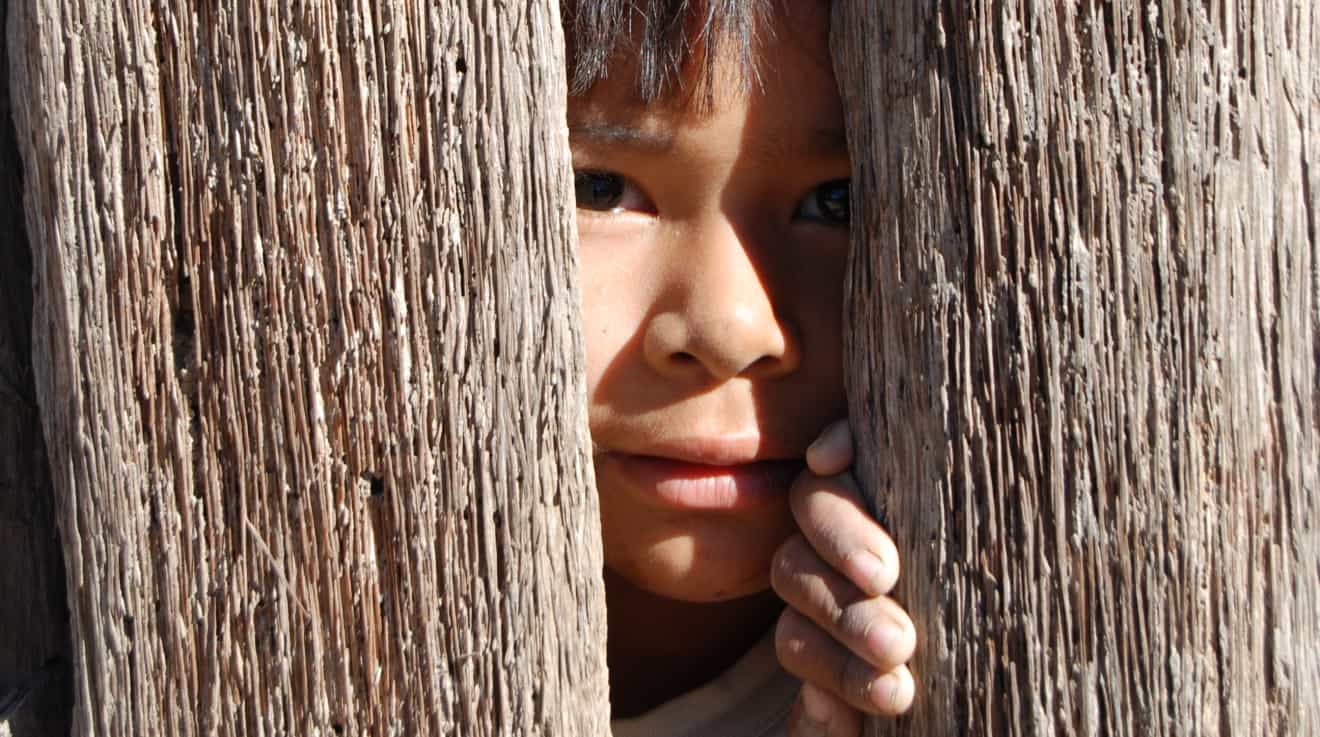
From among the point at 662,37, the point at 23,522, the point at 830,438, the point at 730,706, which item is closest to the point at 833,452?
the point at 830,438

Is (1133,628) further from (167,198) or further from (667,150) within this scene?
(167,198)

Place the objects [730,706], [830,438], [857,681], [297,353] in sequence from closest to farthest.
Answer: [297,353], [857,681], [830,438], [730,706]

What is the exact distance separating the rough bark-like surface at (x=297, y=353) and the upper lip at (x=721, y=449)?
327 millimetres

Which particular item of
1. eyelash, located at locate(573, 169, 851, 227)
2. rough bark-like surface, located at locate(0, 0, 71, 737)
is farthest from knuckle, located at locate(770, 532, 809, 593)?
rough bark-like surface, located at locate(0, 0, 71, 737)

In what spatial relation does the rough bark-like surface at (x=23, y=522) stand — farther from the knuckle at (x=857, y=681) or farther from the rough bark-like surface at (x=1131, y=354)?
the rough bark-like surface at (x=1131, y=354)

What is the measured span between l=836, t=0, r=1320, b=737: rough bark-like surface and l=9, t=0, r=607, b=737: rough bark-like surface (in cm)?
37

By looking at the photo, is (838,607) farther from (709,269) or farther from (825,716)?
(709,269)

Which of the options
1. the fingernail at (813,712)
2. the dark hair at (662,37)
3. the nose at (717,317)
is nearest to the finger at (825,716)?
the fingernail at (813,712)

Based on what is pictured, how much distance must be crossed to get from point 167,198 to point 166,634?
0.36m

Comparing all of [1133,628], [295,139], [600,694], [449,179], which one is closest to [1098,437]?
[1133,628]

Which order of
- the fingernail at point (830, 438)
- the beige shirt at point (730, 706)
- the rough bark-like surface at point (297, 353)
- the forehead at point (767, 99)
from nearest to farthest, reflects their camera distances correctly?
the rough bark-like surface at point (297, 353), the fingernail at point (830, 438), the forehead at point (767, 99), the beige shirt at point (730, 706)

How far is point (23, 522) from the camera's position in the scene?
117cm

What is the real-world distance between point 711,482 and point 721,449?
1.9 inches

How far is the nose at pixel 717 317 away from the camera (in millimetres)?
1302
